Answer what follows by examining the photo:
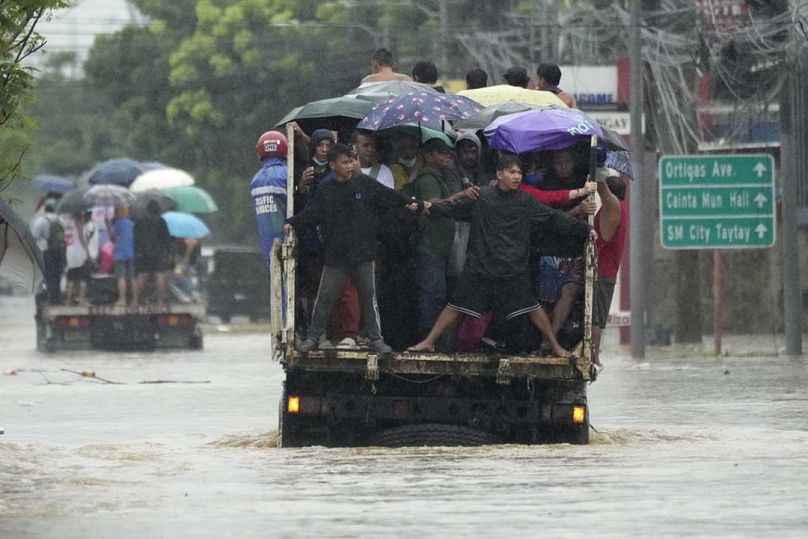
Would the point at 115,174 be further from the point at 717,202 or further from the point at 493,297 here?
the point at 493,297

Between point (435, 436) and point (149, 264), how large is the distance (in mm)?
18411

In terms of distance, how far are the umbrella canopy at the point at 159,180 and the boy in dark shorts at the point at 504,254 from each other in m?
27.7

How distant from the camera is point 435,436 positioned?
46.4ft

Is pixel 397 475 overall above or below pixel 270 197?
below

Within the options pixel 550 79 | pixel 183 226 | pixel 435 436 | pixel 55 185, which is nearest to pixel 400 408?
pixel 435 436

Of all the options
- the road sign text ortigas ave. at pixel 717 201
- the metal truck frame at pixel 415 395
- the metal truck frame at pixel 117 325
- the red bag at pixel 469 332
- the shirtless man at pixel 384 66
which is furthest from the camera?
the metal truck frame at pixel 117 325

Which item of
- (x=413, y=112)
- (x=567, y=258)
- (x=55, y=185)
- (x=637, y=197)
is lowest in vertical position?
(x=567, y=258)

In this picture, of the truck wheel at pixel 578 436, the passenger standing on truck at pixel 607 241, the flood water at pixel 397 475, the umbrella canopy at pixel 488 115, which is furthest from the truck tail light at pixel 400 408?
the umbrella canopy at pixel 488 115

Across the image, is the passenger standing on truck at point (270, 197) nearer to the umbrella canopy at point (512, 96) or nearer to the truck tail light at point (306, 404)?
the truck tail light at point (306, 404)

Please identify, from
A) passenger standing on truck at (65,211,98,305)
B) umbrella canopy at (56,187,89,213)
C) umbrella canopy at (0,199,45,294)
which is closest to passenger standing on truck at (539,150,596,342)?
umbrella canopy at (0,199,45,294)

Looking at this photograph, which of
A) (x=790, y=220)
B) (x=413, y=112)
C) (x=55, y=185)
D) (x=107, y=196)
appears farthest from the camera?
(x=55, y=185)

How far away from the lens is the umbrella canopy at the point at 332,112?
15102mm

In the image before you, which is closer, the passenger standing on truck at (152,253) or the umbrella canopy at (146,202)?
the passenger standing on truck at (152,253)

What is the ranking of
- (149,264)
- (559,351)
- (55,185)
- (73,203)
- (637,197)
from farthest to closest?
(55,185)
(73,203)
(149,264)
(637,197)
(559,351)
